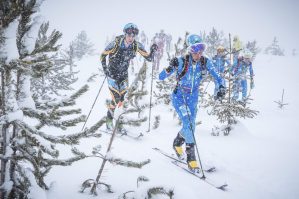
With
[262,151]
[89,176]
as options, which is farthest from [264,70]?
[89,176]

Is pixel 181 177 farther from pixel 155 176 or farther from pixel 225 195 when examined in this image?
pixel 225 195

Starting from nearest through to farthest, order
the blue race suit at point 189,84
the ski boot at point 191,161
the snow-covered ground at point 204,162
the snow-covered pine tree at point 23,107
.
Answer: the snow-covered pine tree at point 23,107, the snow-covered ground at point 204,162, the ski boot at point 191,161, the blue race suit at point 189,84

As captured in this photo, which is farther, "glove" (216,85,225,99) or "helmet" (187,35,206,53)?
"glove" (216,85,225,99)

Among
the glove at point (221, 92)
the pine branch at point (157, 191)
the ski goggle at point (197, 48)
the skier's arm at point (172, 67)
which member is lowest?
the pine branch at point (157, 191)

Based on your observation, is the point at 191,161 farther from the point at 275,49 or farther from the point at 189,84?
the point at 275,49

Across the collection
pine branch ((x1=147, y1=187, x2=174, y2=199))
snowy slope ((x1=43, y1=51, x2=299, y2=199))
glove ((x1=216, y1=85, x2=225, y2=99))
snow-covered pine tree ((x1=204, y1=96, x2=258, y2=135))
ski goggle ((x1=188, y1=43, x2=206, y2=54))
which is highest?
ski goggle ((x1=188, y1=43, x2=206, y2=54))

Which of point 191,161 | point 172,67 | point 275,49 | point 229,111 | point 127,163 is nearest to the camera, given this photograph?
point 127,163

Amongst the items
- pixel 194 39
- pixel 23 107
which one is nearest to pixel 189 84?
pixel 194 39

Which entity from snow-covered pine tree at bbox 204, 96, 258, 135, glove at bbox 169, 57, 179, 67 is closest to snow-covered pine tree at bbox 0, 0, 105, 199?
glove at bbox 169, 57, 179, 67

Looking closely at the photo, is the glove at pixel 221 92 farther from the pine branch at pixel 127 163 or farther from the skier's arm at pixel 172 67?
the pine branch at pixel 127 163

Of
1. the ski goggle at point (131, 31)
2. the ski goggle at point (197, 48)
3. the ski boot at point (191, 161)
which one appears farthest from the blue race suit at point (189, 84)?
the ski goggle at point (131, 31)

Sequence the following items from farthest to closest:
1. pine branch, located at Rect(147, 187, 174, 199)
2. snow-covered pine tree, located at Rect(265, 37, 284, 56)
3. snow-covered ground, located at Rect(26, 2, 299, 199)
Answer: snow-covered pine tree, located at Rect(265, 37, 284, 56)
snow-covered ground, located at Rect(26, 2, 299, 199)
pine branch, located at Rect(147, 187, 174, 199)

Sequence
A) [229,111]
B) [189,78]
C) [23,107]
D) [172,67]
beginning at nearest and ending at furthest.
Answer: [23,107] < [189,78] < [172,67] < [229,111]

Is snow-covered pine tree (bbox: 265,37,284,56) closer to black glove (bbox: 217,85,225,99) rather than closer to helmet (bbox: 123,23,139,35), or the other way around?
helmet (bbox: 123,23,139,35)
